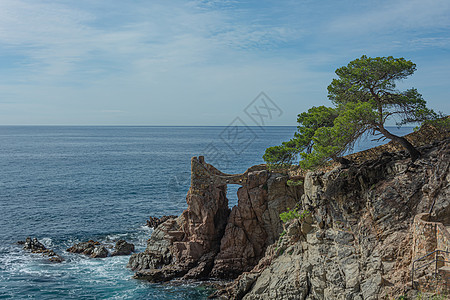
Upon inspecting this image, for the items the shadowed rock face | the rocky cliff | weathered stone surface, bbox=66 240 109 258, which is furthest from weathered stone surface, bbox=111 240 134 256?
the shadowed rock face

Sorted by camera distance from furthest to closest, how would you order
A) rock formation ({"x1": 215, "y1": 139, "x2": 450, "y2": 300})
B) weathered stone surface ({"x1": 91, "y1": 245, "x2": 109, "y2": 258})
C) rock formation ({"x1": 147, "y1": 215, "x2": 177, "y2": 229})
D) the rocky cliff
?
rock formation ({"x1": 147, "y1": 215, "x2": 177, "y2": 229}) → weathered stone surface ({"x1": 91, "y1": 245, "x2": 109, "y2": 258}) → the rocky cliff → rock formation ({"x1": 215, "y1": 139, "x2": 450, "y2": 300})

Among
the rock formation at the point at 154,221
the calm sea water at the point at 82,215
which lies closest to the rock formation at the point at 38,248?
the calm sea water at the point at 82,215

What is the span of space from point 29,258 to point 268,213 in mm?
26745

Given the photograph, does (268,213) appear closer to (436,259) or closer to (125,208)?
(436,259)

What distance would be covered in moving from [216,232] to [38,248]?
21553mm

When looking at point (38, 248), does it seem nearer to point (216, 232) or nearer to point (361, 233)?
point (216, 232)

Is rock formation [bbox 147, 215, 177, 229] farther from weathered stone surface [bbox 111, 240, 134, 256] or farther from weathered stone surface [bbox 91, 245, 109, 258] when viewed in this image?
weathered stone surface [bbox 91, 245, 109, 258]

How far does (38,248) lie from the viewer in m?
44.4

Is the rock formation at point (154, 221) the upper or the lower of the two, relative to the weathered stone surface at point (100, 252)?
upper

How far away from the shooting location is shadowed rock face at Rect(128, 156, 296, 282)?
37.4 m

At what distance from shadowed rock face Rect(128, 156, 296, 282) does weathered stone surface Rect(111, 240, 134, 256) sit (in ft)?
13.5

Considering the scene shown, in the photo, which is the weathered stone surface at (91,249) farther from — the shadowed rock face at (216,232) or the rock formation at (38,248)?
the shadowed rock face at (216,232)

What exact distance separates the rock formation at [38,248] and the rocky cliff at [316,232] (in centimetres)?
941

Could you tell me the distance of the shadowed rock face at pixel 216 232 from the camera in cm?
3741
